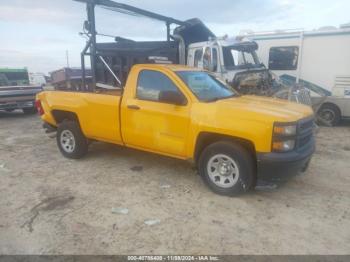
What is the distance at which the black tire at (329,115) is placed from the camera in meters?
10.0

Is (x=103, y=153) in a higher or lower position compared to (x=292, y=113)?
lower

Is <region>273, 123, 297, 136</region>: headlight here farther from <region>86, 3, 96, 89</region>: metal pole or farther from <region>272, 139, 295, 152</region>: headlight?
<region>86, 3, 96, 89</region>: metal pole

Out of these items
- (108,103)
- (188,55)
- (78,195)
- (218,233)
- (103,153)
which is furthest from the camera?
(188,55)

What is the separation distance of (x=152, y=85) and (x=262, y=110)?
1.84 m

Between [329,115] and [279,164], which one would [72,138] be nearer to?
[279,164]

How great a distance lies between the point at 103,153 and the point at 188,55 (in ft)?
15.4

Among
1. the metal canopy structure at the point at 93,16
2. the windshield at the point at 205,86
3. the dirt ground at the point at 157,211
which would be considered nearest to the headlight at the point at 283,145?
the dirt ground at the point at 157,211

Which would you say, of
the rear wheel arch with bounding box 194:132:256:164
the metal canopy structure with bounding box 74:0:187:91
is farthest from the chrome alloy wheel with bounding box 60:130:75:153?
the rear wheel arch with bounding box 194:132:256:164

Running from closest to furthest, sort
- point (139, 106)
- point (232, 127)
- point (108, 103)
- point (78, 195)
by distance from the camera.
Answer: point (232, 127) → point (78, 195) → point (139, 106) → point (108, 103)

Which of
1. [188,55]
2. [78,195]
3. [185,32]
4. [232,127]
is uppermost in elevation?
[185,32]

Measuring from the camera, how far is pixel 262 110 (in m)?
4.49

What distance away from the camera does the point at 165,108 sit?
16.6 ft

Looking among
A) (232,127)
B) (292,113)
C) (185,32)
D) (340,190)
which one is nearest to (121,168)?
(232,127)

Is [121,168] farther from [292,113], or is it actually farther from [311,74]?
[311,74]
